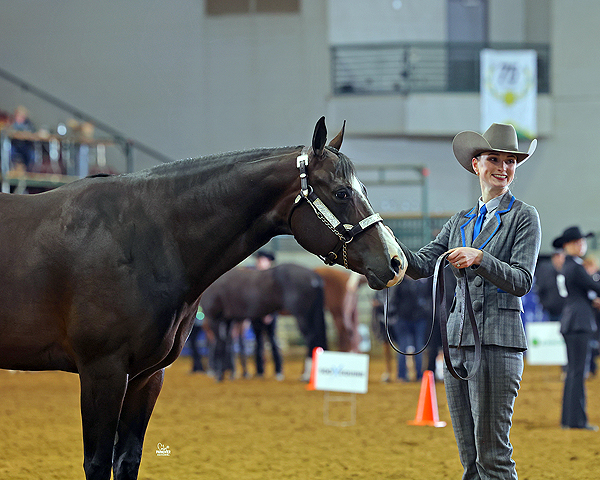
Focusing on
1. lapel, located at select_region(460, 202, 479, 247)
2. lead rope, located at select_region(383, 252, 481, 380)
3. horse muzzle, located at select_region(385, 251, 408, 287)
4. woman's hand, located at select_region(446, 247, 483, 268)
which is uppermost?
lapel, located at select_region(460, 202, 479, 247)

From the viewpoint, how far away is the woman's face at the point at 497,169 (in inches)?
113

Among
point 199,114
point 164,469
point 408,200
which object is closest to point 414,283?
point 164,469

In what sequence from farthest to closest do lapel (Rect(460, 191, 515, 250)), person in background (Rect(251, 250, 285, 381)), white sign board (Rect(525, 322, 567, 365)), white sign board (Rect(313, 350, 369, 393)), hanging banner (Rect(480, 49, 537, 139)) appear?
1. hanging banner (Rect(480, 49, 537, 139))
2. person in background (Rect(251, 250, 285, 381))
3. white sign board (Rect(525, 322, 567, 365))
4. white sign board (Rect(313, 350, 369, 393))
5. lapel (Rect(460, 191, 515, 250))

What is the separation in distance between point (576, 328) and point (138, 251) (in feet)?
16.0

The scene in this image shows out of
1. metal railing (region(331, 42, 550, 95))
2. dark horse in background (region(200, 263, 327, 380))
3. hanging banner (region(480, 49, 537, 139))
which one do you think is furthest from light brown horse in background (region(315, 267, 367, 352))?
metal railing (region(331, 42, 550, 95))

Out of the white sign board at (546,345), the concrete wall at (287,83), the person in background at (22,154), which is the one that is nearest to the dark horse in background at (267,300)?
the white sign board at (546,345)

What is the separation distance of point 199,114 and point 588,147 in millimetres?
9911

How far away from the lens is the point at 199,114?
1742cm

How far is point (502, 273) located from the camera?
2.61m

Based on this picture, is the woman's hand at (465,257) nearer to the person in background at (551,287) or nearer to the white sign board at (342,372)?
the white sign board at (342,372)

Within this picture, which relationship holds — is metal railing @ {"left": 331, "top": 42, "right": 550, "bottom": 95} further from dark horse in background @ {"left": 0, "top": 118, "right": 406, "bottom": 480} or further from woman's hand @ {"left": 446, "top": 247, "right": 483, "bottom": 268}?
woman's hand @ {"left": 446, "top": 247, "right": 483, "bottom": 268}

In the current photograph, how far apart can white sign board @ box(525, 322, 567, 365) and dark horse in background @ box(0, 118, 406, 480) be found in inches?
265

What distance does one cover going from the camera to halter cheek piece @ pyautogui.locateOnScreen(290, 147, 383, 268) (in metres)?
2.72

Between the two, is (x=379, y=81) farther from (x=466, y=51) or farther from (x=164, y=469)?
(x=164, y=469)
